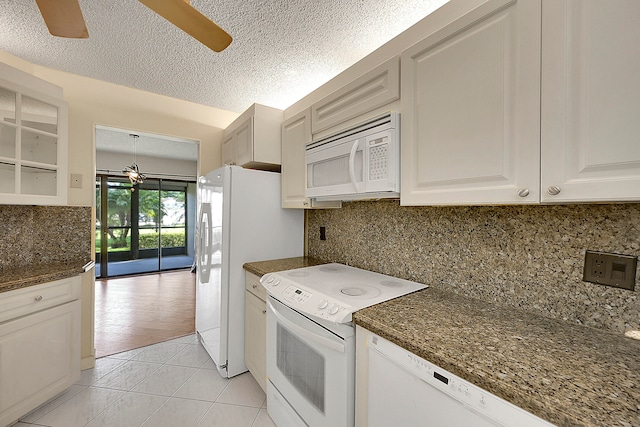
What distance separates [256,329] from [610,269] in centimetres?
190

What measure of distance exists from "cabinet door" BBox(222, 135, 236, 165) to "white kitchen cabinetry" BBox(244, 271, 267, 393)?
4.02 feet

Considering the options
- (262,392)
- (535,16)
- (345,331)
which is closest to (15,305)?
(262,392)

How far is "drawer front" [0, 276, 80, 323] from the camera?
150 centimetres

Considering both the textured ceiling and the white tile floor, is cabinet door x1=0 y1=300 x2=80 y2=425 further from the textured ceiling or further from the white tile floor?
the textured ceiling

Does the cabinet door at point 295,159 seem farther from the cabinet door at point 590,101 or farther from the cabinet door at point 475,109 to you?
the cabinet door at point 590,101

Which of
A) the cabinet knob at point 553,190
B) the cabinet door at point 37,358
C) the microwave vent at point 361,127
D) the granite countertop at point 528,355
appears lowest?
the cabinet door at point 37,358

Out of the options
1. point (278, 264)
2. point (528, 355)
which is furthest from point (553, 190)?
point (278, 264)

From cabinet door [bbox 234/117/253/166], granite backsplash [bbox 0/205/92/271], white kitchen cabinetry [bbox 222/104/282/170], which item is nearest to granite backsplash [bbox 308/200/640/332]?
white kitchen cabinetry [bbox 222/104/282/170]

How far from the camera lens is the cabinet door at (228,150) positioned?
8.61ft

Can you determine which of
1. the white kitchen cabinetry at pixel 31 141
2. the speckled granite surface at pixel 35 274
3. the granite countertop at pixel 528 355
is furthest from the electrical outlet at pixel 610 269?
the white kitchen cabinetry at pixel 31 141

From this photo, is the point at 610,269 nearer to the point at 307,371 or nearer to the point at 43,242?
the point at 307,371

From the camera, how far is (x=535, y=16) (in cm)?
83

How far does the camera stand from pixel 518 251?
1142mm

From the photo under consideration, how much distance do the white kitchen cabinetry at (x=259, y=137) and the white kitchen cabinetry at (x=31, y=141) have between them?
1274mm
